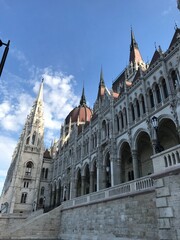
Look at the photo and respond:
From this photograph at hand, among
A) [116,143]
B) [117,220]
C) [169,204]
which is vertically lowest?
[117,220]

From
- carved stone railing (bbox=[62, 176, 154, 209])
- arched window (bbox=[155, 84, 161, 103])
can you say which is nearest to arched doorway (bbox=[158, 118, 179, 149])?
arched window (bbox=[155, 84, 161, 103])

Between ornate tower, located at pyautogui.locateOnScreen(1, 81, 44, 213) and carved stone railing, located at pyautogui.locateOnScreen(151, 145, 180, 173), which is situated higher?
ornate tower, located at pyautogui.locateOnScreen(1, 81, 44, 213)

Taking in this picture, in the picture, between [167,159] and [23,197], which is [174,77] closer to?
[167,159]

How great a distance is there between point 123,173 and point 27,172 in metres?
28.0

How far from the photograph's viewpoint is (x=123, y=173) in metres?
26.7

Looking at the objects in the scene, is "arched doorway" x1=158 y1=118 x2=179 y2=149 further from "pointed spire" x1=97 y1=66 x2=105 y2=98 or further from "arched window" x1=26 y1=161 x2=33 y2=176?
"arched window" x1=26 y1=161 x2=33 y2=176

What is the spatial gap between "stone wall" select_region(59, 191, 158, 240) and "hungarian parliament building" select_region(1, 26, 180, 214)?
6.13 feet

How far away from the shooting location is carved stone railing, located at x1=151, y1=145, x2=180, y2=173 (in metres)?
8.89

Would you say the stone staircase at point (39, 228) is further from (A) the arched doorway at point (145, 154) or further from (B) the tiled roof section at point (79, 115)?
(B) the tiled roof section at point (79, 115)

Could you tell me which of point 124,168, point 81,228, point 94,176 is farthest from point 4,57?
point 94,176

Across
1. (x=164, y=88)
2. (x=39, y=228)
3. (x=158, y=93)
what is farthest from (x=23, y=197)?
(x=164, y=88)

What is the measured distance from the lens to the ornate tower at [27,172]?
4247cm

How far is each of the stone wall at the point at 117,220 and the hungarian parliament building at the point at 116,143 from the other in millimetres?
1868

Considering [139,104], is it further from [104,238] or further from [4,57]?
[4,57]
